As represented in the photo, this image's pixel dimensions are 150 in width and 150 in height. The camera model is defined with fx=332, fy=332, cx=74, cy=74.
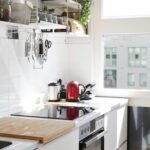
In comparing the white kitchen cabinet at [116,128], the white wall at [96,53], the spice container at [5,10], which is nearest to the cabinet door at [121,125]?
the white kitchen cabinet at [116,128]

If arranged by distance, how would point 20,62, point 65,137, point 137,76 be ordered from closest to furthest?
point 65,137 < point 20,62 < point 137,76

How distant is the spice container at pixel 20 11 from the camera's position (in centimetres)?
221

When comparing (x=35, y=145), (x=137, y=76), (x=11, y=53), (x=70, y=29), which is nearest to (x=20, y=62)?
(x=11, y=53)

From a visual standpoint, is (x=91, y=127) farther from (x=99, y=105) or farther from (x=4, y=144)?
(x=4, y=144)

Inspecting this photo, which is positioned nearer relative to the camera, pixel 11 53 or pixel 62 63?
pixel 11 53

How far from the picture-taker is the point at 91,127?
2.73 metres

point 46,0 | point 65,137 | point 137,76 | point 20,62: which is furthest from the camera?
point 137,76

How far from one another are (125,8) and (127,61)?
1.96 feet

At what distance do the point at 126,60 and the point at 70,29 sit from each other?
3.02 ft

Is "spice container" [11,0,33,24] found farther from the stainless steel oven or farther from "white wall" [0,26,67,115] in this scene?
the stainless steel oven

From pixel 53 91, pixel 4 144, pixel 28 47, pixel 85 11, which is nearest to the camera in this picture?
pixel 4 144

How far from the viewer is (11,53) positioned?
108 inches

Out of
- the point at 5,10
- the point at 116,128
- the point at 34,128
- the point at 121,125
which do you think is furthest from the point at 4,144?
the point at 121,125

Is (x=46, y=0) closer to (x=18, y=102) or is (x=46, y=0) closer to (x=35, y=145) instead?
(x=18, y=102)
